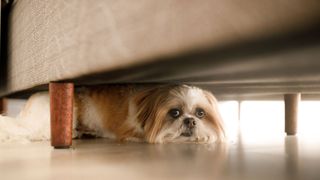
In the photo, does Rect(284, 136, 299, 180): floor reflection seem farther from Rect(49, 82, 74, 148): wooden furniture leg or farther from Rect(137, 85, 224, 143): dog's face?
Rect(49, 82, 74, 148): wooden furniture leg

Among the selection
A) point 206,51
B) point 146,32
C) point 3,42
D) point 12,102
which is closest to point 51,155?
point 146,32

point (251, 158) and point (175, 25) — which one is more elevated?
point (175, 25)

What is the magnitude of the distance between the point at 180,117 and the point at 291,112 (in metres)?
0.85

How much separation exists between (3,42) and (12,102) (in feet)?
3.55

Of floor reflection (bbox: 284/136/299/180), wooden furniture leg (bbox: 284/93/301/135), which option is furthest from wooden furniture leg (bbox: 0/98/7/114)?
floor reflection (bbox: 284/136/299/180)

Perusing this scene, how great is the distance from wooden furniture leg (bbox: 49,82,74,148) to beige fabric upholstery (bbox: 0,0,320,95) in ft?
0.19

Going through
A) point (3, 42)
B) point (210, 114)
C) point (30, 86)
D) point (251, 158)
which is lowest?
point (251, 158)

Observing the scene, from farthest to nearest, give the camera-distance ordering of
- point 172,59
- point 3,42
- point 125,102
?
1. point 3,42
2. point 125,102
3. point 172,59

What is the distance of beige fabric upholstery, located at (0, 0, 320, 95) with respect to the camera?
717 millimetres

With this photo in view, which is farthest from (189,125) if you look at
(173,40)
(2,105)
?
(2,105)

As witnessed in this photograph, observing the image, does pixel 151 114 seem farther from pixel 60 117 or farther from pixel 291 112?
pixel 291 112

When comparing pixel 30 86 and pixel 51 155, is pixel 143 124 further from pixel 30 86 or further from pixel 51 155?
pixel 51 155

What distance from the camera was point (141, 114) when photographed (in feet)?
6.43

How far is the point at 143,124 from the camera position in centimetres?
196
